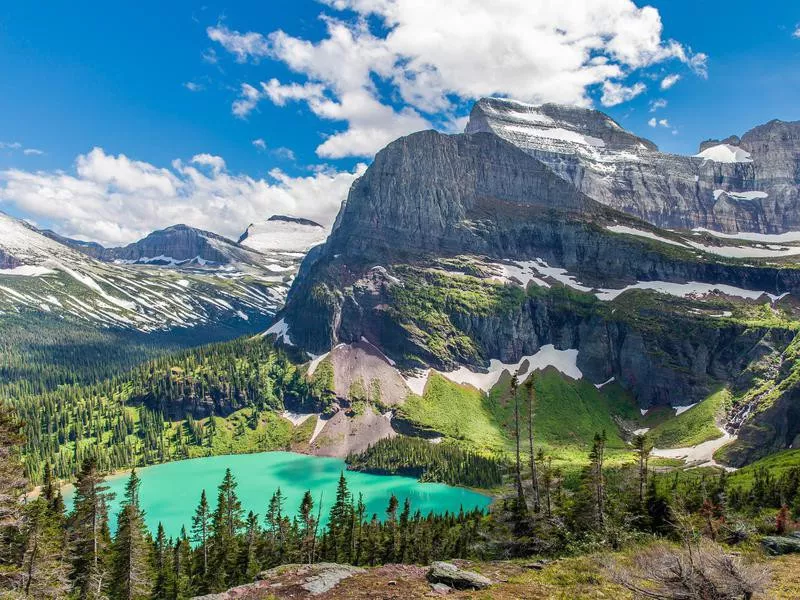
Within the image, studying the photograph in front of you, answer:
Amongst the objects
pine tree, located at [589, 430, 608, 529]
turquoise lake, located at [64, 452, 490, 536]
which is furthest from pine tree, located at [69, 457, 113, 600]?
A: turquoise lake, located at [64, 452, 490, 536]

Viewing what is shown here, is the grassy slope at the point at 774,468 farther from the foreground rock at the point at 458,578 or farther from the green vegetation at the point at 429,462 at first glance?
the foreground rock at the point at 458,578

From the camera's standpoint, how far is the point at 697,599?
47.6 ft

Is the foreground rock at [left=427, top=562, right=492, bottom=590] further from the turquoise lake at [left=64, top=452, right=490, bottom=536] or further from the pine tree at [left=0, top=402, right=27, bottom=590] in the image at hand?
the turquoise lake at [left=64, top=452, right=490, bottom=536]

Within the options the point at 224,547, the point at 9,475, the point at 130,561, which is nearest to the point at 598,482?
the point at 130,561

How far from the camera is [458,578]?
78.5 feet

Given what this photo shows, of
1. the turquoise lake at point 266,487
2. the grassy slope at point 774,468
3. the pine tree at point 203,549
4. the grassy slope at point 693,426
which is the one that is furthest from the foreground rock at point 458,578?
the grassy slope at point 693,426

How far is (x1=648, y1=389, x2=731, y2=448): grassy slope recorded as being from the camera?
556 ft

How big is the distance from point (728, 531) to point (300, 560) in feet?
164

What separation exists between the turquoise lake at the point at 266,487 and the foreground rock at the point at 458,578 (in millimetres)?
106785

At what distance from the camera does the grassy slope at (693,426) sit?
170m

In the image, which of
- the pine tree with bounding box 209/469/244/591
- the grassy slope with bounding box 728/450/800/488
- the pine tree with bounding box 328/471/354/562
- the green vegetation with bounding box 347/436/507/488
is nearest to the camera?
the pine tree with bounding box 209/469/244/591

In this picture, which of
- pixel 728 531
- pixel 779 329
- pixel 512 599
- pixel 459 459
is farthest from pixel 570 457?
pixel 512 599

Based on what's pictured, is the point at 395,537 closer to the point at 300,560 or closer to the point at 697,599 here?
the point at 300,560

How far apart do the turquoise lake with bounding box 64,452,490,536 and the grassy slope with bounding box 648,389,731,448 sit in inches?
3032
